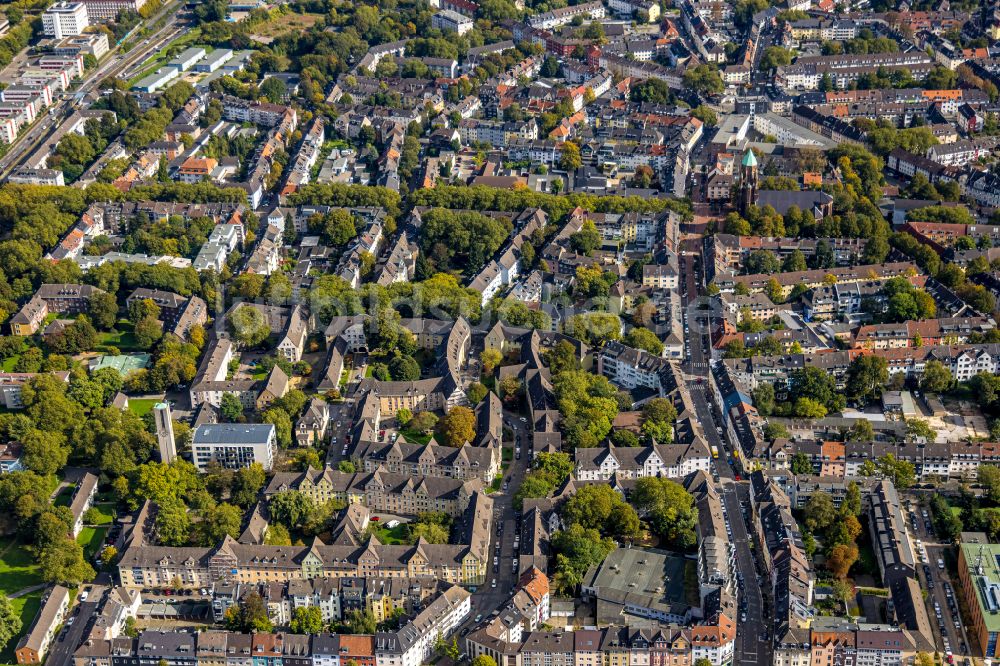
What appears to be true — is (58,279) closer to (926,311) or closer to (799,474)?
(799,474)

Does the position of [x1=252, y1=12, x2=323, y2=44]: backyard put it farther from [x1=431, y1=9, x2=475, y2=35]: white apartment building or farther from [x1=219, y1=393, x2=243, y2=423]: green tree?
[x1=219, y1=393, x2=243, y2=423]: green tree

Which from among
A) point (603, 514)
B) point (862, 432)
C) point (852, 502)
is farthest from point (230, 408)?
point (862, 432)

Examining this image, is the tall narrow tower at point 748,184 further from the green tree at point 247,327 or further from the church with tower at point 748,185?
the green tree at point 247,327

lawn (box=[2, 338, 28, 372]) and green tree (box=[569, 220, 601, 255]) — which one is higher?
green tree (box=[569, 220, 601, 255])

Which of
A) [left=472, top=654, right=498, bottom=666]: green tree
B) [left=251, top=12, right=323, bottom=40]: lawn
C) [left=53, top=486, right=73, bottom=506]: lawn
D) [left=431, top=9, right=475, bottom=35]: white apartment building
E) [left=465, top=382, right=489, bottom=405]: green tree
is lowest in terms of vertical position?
[left=251, top=12, right=323, bottom=40]: lawn

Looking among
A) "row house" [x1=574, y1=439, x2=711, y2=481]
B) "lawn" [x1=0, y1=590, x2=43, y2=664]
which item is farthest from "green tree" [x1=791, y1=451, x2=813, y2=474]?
"lawn" [x1=0, y1=590, x2=43, y2=664]

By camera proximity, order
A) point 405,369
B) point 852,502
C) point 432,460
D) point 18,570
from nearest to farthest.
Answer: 1. point 18,570
2. point 852,502
3. point 432,460
4. point 405,369

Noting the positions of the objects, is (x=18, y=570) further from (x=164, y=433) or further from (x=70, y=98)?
(x=70, y=98)
